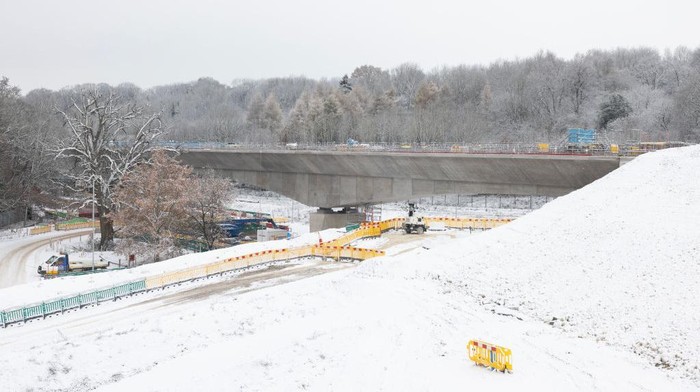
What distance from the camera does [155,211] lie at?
4628cm

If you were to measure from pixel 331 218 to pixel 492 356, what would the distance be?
128 ft

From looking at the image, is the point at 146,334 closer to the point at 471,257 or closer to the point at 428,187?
the point at 471,257

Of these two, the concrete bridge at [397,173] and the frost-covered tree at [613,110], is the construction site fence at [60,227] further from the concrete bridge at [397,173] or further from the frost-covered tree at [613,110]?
the frost-covered tree at [613,110]

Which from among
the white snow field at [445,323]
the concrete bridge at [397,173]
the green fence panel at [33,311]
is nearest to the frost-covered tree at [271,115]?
the concrete bridge at [397,173]

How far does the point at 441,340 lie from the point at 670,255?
37.1 ft

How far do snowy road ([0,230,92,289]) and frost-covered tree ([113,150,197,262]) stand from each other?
283 inches

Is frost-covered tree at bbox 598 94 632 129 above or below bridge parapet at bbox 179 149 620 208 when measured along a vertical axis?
above

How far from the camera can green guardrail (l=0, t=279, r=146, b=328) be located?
23.9 m

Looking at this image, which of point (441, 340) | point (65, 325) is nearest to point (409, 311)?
point (441, 340)

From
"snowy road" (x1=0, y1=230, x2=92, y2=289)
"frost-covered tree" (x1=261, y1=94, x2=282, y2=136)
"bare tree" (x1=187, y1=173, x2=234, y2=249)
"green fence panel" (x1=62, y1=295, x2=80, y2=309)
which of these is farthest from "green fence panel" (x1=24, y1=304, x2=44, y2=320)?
"frost-covered tree" (x1=261, y1=94, x2=282, y2=136)

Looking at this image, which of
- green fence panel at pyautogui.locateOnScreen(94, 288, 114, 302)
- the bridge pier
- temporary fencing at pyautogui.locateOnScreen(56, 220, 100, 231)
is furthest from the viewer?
temporary fencing at pyautogui.locateOnScreen(56, 220, 100, 231)

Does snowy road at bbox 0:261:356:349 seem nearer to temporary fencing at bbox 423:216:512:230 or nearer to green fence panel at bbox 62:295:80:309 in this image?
green fence panel at bbox 62:295:80:309

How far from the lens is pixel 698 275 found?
21.8 meters

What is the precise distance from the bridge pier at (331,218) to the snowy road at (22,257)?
24207 mm
